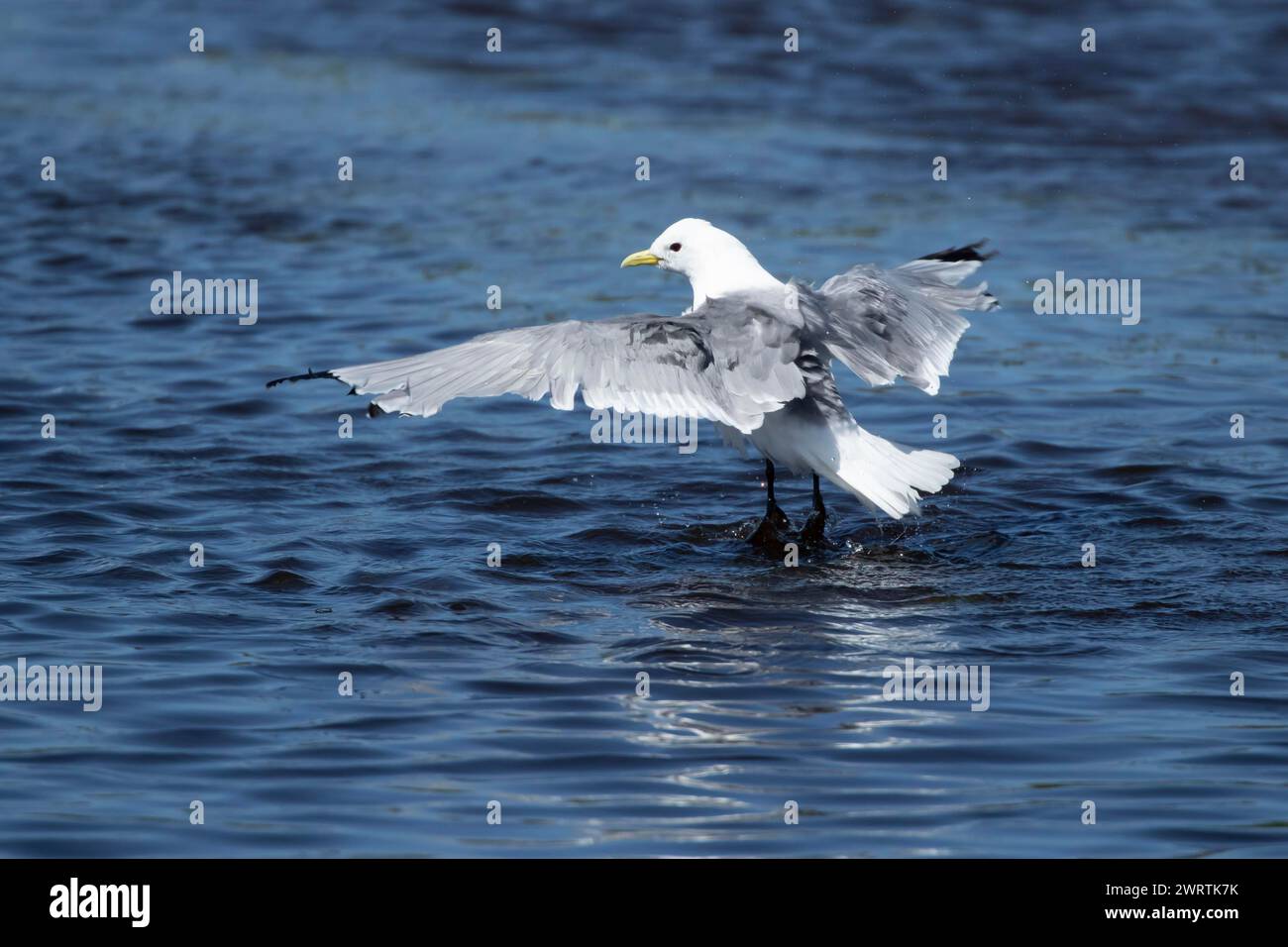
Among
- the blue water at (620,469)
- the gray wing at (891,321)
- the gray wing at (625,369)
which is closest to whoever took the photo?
the blue water at (620,469)

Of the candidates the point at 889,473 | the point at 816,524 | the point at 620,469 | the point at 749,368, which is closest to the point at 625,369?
the point at 749,368

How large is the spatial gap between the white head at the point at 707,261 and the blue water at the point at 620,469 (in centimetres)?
108

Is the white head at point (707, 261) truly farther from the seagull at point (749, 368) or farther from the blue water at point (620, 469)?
the blue water at point (620, 469)

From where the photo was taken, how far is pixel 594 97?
16.9 meters

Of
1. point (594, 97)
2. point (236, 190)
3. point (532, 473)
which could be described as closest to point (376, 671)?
point (532, 473)

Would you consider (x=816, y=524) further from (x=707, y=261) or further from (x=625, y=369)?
(x=625, y=369)

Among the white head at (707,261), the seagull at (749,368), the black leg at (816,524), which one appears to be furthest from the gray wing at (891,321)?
the black leg at (816,524)

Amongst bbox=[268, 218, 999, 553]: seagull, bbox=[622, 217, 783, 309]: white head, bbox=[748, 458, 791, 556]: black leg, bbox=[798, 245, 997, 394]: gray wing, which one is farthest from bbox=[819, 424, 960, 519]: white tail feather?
bbox=[622, 217, 783, 309]: white head

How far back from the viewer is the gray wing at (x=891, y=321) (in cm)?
782

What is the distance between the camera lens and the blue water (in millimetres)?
5512

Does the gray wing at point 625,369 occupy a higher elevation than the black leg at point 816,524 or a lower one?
higher

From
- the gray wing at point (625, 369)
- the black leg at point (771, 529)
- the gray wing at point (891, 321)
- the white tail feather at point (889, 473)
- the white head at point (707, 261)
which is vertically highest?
the white head at point (707, 261)

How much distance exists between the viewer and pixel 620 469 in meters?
9.26

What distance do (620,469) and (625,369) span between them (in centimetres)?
213
